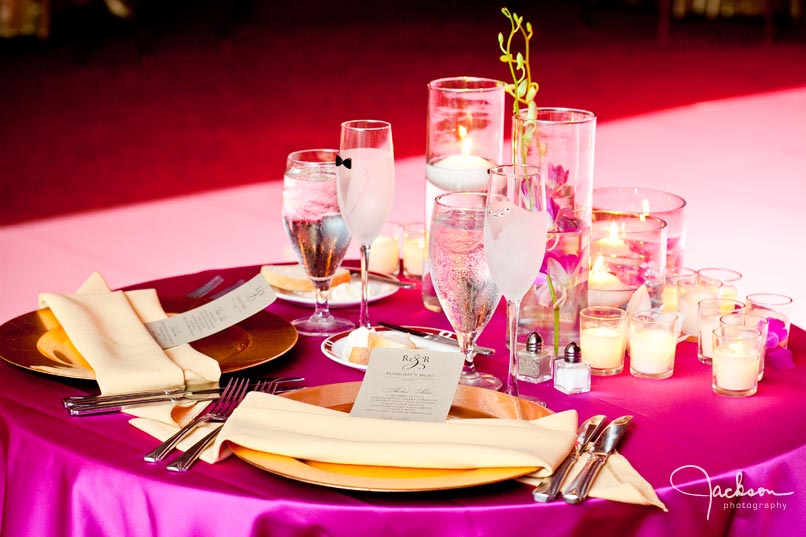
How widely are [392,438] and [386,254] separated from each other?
74 cm

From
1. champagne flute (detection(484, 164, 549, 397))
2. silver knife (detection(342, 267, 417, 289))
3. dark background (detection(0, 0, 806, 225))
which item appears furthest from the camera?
dark background (detection(0, 0, 806, 225))

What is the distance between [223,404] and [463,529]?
1.11 ft

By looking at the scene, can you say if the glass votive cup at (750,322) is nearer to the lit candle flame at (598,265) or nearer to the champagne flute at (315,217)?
the lit candle flame at (598,265)

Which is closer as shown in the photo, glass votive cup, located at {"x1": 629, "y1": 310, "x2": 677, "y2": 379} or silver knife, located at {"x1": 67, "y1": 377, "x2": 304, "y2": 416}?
silver knife, located at {"x1": 67, "y1": 377, "x2": 304, "y2": 416}

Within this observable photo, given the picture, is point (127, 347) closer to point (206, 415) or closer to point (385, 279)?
point (206, 415)

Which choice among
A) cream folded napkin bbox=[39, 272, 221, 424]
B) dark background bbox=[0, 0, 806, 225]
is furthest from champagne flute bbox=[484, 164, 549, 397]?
dark background bbox=[0, 0, 806, 225]

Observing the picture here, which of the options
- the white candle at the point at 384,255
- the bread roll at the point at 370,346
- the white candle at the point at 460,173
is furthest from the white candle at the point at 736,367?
the white candle at the point at 384,255

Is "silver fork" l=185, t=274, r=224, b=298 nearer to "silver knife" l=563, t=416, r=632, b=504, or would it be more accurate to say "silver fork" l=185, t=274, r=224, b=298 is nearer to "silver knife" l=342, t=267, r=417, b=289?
"silver knife" l=342, t=267, r=417, b=289

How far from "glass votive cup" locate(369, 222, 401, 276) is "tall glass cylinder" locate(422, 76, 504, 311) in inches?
6.5

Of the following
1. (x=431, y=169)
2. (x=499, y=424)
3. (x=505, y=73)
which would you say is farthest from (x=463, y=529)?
(x=505, y=73)

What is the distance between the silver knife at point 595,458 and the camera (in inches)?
38.4

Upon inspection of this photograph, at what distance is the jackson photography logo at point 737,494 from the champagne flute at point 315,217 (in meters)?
0.58

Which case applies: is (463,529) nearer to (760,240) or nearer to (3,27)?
(760,240)

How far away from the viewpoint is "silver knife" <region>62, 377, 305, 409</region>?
3.93 feet
